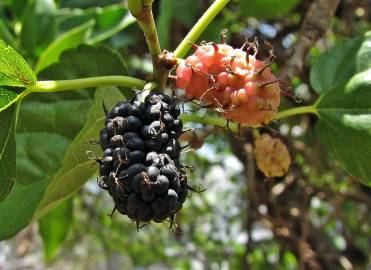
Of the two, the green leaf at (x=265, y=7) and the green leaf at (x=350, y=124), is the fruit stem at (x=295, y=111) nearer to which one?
the green leaf at (x=350, y=124)

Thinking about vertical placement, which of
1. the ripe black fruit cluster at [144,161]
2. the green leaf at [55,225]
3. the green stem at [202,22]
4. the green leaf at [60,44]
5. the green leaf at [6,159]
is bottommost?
the green leaf at [55,225]

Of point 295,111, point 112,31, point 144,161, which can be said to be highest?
point 144,161

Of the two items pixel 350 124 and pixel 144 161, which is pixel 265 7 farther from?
pixel 144 161

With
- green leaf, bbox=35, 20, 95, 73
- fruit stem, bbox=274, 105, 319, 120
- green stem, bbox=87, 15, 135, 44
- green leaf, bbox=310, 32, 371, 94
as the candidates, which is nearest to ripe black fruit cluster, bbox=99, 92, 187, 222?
fruit stem, bbox=274, 105, 319, 120

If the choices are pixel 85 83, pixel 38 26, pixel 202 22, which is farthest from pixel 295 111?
pixel 38 26

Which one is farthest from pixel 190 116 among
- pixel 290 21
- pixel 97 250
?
pixel 97 250

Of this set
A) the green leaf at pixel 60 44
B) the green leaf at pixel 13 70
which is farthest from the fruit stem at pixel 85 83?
the green leaf at pixel 60 44
